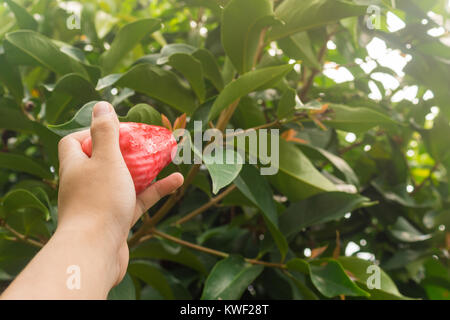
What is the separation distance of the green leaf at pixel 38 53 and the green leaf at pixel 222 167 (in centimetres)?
33

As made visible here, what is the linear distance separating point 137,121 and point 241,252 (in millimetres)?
464

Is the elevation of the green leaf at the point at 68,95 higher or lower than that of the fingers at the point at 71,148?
lower

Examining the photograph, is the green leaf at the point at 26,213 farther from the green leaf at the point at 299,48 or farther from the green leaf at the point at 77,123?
the green leaf at the point at 299,48

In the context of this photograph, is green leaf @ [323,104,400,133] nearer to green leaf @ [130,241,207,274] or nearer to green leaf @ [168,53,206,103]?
green leaf @ [168,53,206,103]

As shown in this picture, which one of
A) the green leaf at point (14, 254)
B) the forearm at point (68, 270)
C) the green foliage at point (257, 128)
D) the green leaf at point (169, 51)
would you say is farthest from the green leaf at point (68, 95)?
the forearm at point (68, 270)

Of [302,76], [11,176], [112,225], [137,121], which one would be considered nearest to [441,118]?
[302,76]

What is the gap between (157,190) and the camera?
564 millimetres

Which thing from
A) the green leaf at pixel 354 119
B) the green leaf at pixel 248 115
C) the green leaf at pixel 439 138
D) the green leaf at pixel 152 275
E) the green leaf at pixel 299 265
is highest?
the green leaf at pixel 354 119

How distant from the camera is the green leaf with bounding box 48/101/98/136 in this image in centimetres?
52

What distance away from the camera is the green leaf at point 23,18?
0.88 metres

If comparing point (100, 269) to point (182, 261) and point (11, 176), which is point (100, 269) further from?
point (11, 176)

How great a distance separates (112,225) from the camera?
0.46m

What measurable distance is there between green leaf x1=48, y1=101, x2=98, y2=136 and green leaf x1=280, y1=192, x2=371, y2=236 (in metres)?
0.41

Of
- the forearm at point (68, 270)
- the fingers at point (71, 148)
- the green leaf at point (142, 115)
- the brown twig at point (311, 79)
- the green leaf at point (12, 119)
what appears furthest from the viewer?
the brown twig at point (311, 79)
